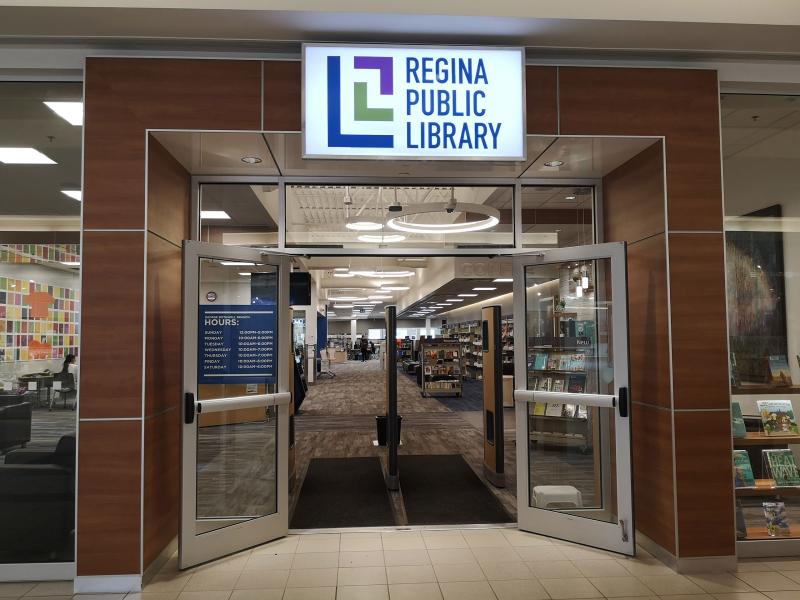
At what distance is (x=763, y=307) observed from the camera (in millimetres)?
3971

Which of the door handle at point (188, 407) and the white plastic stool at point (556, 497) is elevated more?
the door handle at point (188, 407)

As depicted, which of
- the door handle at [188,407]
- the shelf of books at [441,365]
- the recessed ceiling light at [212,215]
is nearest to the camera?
the door handle at [188,407]

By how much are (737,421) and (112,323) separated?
4346 mm

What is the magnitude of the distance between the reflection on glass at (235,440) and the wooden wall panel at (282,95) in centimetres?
108

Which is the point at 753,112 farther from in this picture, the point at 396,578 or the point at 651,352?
the point at 396,578

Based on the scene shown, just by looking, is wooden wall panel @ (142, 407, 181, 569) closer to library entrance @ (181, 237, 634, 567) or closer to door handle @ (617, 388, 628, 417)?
library entrance @ (181, 237, 634, 567)

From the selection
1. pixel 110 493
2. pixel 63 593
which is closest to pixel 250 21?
pixel 110 493

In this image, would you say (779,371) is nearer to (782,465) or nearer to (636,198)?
(782,465)

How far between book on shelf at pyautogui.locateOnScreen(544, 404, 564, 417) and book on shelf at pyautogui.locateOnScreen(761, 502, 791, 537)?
1.49 meters

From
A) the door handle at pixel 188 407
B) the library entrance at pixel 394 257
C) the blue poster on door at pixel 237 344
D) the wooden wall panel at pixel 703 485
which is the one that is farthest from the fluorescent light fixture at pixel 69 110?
the wooden wall panel at pixel 703 485

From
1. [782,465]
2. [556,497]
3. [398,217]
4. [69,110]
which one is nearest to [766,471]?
[782,465]

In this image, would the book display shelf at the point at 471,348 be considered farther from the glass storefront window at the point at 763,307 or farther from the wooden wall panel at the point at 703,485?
the wooden wall panel at the point at 703,485

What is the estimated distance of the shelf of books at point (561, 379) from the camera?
14.2ft

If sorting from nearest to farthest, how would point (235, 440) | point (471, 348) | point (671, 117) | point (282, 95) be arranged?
point (282, 95), point (671, 117), point (235, 440), point (471, 348)
